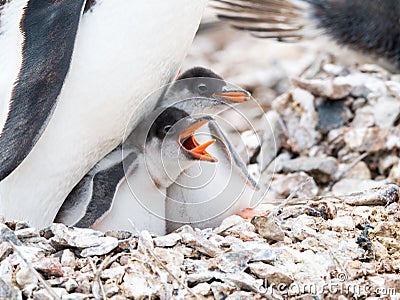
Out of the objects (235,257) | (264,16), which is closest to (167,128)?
(235,257)

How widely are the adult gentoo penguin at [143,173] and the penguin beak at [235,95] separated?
11cm

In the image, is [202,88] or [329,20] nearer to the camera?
[202,88]

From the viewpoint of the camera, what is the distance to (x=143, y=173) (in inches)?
96.1

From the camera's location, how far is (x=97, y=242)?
2059 mm

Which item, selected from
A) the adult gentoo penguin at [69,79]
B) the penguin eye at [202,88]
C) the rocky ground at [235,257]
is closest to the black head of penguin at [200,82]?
the penguin eye at [202,88]

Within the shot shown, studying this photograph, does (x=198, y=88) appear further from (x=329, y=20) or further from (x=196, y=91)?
(x=329, y=20)

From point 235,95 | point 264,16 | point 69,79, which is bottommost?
point 264,16

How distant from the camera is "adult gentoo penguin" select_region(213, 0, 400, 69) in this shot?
14.9 feet

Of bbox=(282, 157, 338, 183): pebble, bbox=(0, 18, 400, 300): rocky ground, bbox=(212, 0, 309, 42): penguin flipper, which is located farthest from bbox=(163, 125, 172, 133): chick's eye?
bbox=(212, 0, 309, 42): penguin flipper

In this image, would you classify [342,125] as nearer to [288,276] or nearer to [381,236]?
[381,236]

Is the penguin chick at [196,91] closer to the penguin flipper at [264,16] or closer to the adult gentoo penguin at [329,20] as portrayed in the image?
the adult gentoo penguin at [329,20]

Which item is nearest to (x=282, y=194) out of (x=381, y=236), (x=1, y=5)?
(x=381, y=236)

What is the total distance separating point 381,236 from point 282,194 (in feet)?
3.67

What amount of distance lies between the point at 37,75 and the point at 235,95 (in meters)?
0.54
